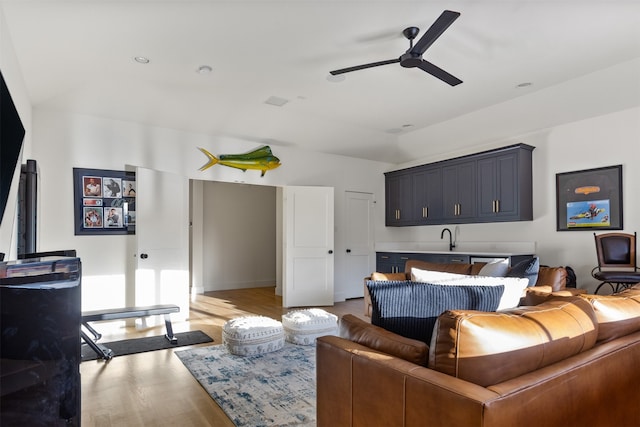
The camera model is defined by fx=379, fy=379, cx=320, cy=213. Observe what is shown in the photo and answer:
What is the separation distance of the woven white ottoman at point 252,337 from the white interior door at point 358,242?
10.5ft

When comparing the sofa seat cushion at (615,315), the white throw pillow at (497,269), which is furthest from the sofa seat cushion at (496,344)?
the white throw pillow at (497,269)

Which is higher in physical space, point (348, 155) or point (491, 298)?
point (348, 155)

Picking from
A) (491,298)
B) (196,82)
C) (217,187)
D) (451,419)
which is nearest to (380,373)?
(451,419)

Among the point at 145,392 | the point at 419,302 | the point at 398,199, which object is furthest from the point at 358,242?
the point at 419,302

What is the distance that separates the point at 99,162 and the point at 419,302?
15.3 feet

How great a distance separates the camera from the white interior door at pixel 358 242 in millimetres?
6980

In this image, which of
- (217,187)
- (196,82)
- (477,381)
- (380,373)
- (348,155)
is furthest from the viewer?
(217,187)

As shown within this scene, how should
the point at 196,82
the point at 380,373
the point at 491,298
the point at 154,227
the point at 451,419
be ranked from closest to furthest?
1. the point at 451,419
2. the point at 380,373
3. the point at 491,298
4. the point at 196,82
5. the point at 154,227

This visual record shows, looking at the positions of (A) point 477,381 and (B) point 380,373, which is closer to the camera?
(A) point 477,381

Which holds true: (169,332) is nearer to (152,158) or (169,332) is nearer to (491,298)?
(152,158)

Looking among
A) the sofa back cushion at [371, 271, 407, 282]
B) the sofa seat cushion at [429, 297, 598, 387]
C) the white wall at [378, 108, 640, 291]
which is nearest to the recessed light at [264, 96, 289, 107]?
the sofa back cushion at [371, 271, 407, 282]

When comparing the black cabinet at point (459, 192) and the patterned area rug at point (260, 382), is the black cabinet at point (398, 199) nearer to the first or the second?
the black cabinet at point (459, 192)

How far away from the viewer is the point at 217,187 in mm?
8000

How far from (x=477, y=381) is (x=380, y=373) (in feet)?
1.04
